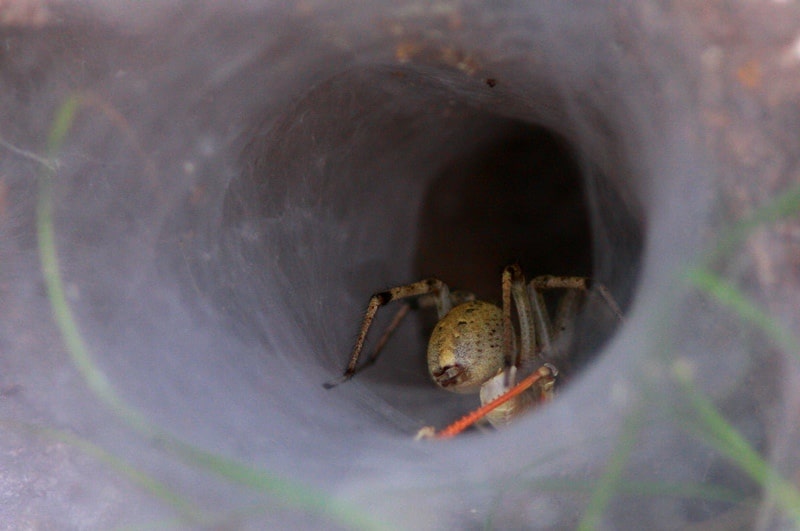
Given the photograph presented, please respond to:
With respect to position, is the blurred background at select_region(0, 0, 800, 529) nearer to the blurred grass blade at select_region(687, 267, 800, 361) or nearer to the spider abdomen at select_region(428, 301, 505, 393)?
the blurred grass blade at select_region(687, 267, 800, 361)

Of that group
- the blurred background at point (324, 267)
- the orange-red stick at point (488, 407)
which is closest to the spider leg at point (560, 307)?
the blurred background at point (324, 267)

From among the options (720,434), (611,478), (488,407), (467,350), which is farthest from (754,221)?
(467,350)

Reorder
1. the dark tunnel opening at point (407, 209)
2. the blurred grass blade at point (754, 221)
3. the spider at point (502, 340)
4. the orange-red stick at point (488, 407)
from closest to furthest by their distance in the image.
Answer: the blurred grass blade at point (754, 221), the orange-red stick at point (488, 407), the dark tunnel opening at point (407, 209), the spider at point (502, 340)

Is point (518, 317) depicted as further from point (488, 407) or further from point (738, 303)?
point (738, 303)

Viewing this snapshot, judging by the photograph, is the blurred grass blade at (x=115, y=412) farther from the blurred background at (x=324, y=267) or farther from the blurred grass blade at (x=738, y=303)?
the blurred grass blade at (x=738, y=303)

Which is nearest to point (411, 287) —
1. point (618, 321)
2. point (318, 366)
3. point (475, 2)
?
point (318, 366)

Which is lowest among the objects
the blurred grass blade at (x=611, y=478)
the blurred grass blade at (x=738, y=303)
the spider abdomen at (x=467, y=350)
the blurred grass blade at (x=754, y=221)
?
the blurred grass blade at (x=611, y=478)

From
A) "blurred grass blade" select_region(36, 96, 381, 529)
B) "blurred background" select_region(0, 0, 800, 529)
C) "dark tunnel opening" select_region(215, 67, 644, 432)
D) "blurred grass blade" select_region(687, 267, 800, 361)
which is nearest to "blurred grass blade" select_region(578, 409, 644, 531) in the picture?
"blurred background" select_region(0, 0, 800, 529)
